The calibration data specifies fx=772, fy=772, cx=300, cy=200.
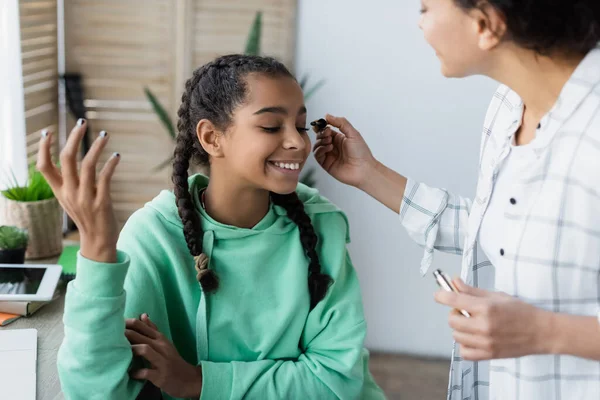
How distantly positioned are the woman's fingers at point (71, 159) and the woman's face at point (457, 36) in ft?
1.84

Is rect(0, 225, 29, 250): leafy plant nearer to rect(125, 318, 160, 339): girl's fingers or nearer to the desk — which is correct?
the desk

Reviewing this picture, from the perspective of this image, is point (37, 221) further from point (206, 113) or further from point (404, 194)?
point (404, 194)

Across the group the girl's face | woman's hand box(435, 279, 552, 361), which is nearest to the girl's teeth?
the girl's face

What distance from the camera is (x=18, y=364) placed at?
57.7 inches

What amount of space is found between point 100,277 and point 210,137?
0.43m

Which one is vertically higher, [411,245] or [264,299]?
[264,299]

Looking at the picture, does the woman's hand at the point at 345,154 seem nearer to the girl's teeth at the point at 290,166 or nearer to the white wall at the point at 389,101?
the girl's teeth at the point at 290,166

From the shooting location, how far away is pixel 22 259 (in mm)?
1940

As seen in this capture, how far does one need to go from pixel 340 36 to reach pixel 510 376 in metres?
2.06

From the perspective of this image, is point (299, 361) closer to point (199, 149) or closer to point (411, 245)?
point (199, 149)

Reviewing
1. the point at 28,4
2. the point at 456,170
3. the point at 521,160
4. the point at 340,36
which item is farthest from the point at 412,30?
the point at 521,160

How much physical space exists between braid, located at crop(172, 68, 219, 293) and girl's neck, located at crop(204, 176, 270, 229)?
0.04 metres

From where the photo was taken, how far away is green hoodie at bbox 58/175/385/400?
1.39 m

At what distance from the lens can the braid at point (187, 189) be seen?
4.68 ft
